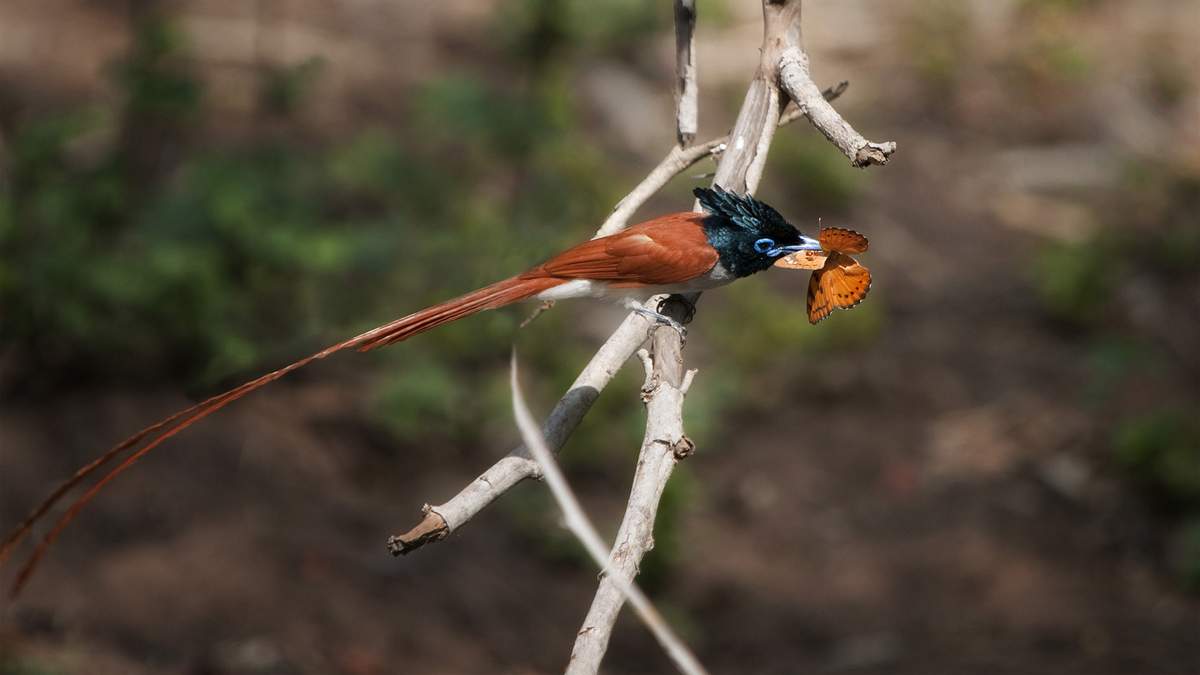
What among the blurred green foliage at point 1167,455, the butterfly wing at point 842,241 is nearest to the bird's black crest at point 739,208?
the butterfly wing at point 842,241

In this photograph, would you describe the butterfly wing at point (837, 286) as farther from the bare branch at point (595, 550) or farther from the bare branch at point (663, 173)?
the bare branch at point (595, 550)

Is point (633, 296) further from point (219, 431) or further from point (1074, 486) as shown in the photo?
point (1074, 486)

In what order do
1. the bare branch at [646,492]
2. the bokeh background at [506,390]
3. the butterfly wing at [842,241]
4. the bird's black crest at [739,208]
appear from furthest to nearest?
the bokeh background at [506,390], the bird's black crest at [739,208], the butterfly wing at [842,241], the bare branch at [646,492]

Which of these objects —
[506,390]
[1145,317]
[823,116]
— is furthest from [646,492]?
[1145,317]

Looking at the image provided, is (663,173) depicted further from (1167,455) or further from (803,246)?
(1167,455)

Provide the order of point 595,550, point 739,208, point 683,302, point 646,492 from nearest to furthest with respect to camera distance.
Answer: point 595,550 → point 646,492 → point 739,208 → point 683,302

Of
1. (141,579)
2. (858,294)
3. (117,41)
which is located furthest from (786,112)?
(117,41)
